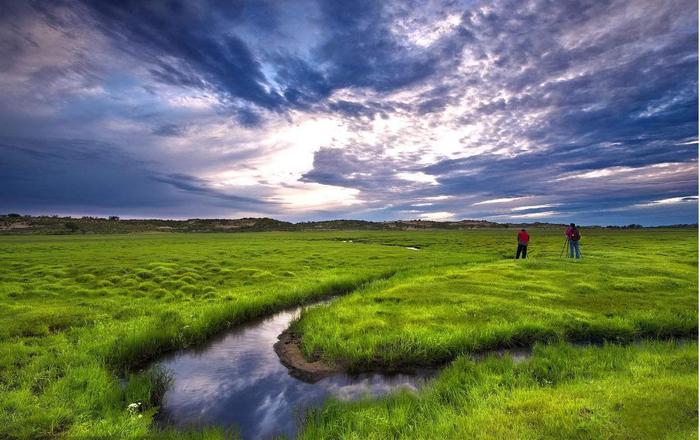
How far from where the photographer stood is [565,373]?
10.8 m

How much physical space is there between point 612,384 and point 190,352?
15.1 m

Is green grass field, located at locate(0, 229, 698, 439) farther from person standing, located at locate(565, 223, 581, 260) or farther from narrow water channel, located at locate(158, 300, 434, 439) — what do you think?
person standing, located at locate(565, 223, 581, 260)

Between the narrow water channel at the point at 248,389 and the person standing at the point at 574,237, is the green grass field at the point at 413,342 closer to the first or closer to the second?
the narrow water channel at the point at 248,389

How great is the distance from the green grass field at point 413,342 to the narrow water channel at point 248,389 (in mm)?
785

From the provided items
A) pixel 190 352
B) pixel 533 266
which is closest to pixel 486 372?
pixel 190 352

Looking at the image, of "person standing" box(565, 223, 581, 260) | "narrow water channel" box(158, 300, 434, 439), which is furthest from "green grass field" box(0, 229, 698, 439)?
"person standing" box(565, 223, 581, 260)

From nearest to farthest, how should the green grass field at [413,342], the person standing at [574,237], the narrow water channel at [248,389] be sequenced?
the green grass field at [413,342] < the narrow water channel at [248,389] < the person standing at [574,237]

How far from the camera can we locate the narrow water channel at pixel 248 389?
33.0 ft

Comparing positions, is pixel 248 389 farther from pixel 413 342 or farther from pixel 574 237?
pixel 574 237

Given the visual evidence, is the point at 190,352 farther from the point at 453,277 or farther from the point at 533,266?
the point at 533,266

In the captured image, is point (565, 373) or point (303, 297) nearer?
point (565, 373)

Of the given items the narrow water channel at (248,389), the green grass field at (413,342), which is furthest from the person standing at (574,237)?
the narrow water channel at (248,389)

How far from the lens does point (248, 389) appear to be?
12.1m

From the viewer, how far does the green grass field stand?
27.1 ft
